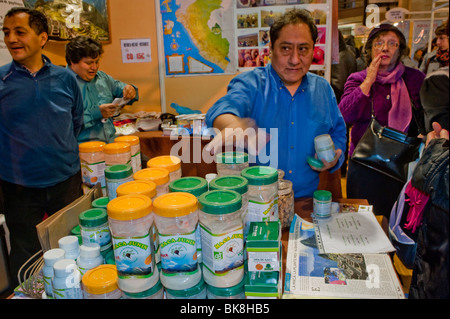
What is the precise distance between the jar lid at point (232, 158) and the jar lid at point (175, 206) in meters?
0.33

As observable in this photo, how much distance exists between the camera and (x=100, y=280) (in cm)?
74

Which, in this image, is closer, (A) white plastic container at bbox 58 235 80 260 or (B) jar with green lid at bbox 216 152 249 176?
(A) white plastic container at bbox 58 235 80 260

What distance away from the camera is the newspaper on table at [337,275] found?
30.1 inches

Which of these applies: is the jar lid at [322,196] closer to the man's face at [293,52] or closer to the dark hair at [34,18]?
the man's face at [293,52]

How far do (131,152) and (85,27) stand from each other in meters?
2.09

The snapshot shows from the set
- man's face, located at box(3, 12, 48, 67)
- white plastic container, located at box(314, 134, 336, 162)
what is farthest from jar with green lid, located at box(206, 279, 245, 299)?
man's face, located at box(3, 12, 48, 67)

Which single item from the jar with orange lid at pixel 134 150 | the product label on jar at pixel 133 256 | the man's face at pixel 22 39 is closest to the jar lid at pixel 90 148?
the jar with orange lid at pixel 134 150

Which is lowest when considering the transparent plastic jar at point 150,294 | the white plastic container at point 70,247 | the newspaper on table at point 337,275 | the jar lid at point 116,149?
the newspaper on table at point 337,275

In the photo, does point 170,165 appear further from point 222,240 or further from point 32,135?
point 32,135

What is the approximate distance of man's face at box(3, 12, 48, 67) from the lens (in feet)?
4.51

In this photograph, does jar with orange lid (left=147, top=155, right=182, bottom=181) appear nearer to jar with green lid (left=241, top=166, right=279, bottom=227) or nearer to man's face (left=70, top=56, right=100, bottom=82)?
jar with green lid (left=241, top=166, right=279, bottom=227)

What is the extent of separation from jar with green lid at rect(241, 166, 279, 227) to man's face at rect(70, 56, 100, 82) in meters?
1.76

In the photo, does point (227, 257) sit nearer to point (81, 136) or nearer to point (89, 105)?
point (81, 136)

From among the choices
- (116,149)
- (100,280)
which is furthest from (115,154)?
(100,280)
